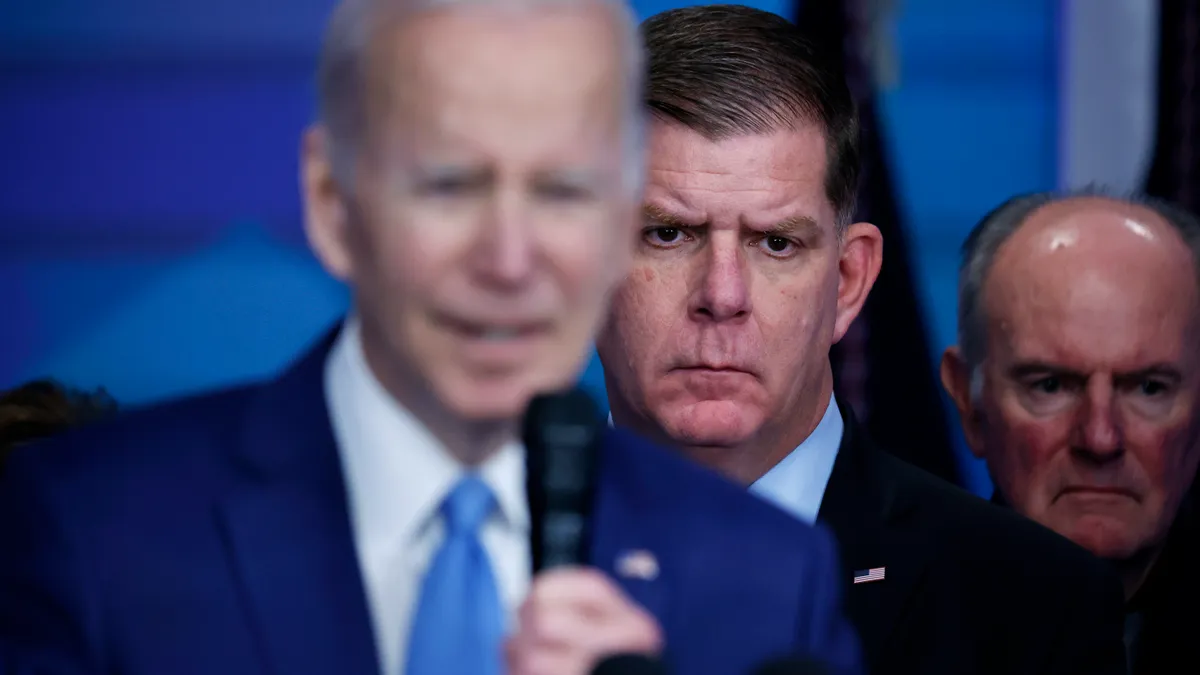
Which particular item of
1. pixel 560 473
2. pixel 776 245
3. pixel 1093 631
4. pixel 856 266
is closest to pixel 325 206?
pixel 560 473

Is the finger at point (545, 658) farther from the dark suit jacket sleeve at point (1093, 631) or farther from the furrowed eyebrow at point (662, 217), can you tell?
the dark suit jacket sleeve at point (1093, 631)

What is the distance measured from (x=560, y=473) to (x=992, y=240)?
84.0 inches

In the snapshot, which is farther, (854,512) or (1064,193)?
(1064,193)

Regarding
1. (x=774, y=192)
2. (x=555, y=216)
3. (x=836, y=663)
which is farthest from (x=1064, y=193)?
(x=555, y=216)

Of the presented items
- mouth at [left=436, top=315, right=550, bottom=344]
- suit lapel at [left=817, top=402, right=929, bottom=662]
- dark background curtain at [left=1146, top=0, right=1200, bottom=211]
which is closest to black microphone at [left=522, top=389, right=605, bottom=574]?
mouth at [left=436, top=315, right=550, bottom=344]

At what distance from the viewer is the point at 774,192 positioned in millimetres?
2652

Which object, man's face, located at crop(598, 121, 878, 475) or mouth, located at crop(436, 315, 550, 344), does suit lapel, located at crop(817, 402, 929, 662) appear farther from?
mouth, located at crop(436, 315, 550, 344)

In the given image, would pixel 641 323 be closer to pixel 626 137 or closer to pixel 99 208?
pixel 626 137

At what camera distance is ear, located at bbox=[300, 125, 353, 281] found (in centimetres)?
156

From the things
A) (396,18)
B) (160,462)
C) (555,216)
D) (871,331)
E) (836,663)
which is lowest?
(871,331)

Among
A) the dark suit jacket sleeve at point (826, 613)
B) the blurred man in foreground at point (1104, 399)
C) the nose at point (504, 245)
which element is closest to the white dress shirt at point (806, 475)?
the blurred man in foreground at point (1104, 399)

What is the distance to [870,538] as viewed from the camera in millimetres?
2711

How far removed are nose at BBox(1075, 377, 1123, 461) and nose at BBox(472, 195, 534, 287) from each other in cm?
184

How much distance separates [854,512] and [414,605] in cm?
134
